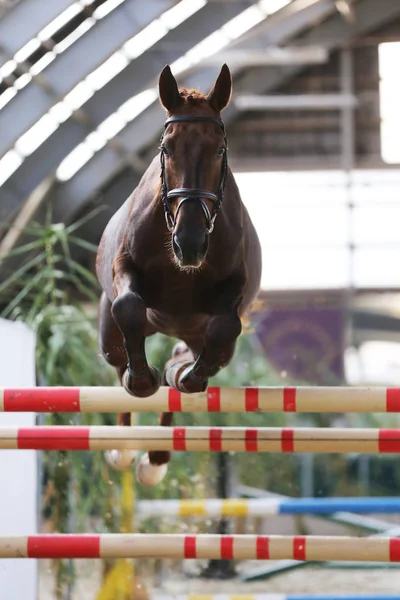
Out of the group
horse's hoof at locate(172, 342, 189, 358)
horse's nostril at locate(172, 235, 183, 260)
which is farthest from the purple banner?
horse's nostril at locate(172, 235, 183, 260)

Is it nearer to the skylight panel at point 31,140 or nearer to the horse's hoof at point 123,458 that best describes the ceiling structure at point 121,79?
the skylight panel at point 31,140

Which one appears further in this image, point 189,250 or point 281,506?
point 281,506

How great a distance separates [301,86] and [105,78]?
624cm

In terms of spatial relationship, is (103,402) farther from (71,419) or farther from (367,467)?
(367,467)

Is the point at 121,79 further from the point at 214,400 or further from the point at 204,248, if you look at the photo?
the point at 204,248

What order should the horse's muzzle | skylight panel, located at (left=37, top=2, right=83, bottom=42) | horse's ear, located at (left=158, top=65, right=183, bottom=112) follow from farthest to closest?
skylight panel, located at (left=37, top=2, right=83, bottom=42) → horse's ear, located at (left=158, top=65, right=183, bottom=112) → the horse's muzzle

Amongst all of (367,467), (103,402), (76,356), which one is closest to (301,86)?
(367,467)

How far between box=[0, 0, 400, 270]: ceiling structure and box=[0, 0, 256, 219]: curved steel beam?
1 cm

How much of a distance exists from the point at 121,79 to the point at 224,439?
318 inches

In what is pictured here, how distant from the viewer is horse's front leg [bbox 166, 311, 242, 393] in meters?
2.73

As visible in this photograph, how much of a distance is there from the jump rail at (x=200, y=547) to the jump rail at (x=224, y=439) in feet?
0.85

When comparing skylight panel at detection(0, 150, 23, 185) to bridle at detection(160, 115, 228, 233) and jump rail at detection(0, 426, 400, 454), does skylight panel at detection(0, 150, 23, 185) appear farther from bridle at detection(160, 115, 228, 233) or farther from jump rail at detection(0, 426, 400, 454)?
bridle at detection(160, 115, 228, 233)

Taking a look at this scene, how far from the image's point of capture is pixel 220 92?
274 centimetres

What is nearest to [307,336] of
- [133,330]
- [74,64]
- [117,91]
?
[117,91]
